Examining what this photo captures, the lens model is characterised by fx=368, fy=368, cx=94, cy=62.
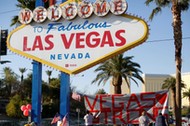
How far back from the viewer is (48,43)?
49.7 feet

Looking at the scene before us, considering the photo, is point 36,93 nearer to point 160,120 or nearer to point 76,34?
point 76,34

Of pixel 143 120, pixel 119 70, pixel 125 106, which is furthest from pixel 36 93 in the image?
pixel 119 70

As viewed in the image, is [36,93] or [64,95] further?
[36,93]

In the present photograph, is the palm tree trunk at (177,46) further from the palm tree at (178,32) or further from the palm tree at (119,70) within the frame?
the palm tree at (119,70)

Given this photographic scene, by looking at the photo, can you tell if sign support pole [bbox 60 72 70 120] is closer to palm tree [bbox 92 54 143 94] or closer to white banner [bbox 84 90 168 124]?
white banner [bbox 84 90 168 124]

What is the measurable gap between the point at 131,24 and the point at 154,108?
5112 mm

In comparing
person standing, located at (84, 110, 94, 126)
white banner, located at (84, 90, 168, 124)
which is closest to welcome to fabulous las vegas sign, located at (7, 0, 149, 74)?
person standing, located at (84, 110, 94, 126)

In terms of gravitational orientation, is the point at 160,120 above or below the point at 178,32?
below

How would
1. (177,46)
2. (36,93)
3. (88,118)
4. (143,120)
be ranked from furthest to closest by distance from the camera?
(177,46)
(88,118)
(143,120)
(36,93)

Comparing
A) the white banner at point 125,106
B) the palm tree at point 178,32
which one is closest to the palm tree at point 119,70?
the palm tree at point 178,32

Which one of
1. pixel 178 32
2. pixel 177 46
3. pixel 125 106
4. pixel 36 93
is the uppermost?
pixel 178 32

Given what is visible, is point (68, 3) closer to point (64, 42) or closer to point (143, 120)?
point (64, 42)

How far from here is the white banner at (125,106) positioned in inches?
677

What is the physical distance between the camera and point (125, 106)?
17.6 metres
